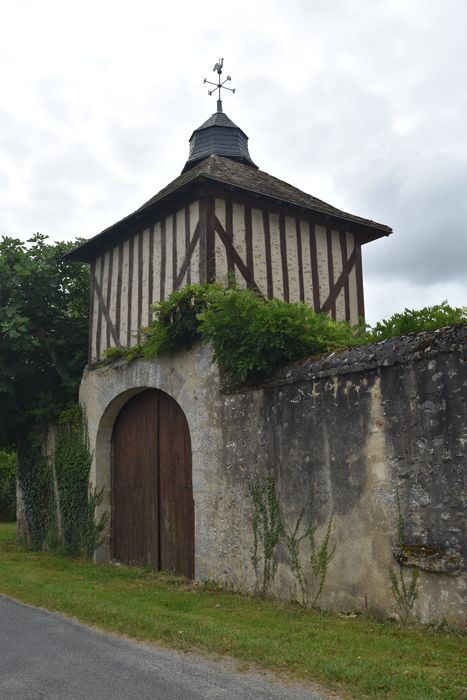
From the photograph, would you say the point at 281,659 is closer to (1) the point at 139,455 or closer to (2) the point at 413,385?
(2) the point at 413,385

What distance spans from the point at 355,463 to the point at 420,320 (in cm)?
144

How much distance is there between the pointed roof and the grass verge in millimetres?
8566

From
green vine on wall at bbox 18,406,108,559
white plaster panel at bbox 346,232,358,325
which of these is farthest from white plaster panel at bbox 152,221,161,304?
white plaster panel at bbox 346,232,358,325

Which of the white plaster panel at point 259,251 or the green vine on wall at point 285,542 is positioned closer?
the green vine on wall at point 285,542

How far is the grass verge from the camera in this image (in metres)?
3.78

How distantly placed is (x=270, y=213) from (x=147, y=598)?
18.6ft

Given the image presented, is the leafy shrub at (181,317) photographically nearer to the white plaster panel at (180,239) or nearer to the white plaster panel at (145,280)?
the white plaster panel at (180,239)

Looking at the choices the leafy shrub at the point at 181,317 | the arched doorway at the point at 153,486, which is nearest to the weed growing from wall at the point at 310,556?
the arched doorway at the point at 153,486

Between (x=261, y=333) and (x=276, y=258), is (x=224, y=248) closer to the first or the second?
(x=276, y=258)

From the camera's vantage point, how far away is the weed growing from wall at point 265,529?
21.1 feet

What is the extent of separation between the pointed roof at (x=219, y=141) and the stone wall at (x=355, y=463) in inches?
256

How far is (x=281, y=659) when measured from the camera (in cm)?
418

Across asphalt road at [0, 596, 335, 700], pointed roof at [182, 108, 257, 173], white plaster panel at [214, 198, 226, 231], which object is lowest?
asphalt road at [0, 596, 335, 700]

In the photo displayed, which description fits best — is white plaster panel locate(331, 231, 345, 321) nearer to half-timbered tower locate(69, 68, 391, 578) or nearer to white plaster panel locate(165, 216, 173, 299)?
half-timbered tower locate(69, 68, 391, 578)
